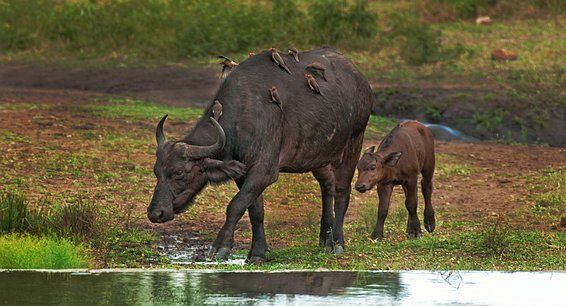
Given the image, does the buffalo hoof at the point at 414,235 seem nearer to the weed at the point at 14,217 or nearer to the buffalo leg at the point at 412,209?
the buffalo leg at the point at 412,209

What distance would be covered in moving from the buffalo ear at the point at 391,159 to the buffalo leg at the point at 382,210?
0.81 feet

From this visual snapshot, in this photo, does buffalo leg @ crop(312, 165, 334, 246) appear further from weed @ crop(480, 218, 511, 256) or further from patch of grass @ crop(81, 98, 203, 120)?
patch of grass @ crop(81, 98, 203, 120)

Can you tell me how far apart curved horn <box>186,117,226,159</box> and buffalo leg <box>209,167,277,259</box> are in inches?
17.6

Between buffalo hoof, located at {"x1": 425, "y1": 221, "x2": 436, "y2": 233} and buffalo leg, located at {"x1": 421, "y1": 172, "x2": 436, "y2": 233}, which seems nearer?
buffalo hoof, located at {"x1": 425, "y1": 221, "x2": 436, "y2": 233}

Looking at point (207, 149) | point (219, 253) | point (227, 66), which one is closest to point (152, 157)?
point (227, 66)

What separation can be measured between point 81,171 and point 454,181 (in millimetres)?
4648

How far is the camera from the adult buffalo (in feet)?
35.0

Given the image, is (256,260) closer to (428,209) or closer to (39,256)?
(39,256)

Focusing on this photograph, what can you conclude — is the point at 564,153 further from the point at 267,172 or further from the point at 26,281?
the point at 26,281

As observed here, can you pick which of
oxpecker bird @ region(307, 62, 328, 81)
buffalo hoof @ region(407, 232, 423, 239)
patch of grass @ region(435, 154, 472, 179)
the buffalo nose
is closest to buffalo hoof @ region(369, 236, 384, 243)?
buffalo hoof @ region(407, 232, 423, 239)

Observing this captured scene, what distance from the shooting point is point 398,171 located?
1367cm

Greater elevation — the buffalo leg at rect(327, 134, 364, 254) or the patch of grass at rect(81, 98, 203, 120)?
the buffalo leg at rect(327, 134, 364, 254)

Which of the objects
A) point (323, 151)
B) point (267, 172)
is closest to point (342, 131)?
point (323, 151)

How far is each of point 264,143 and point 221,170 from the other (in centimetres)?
48
